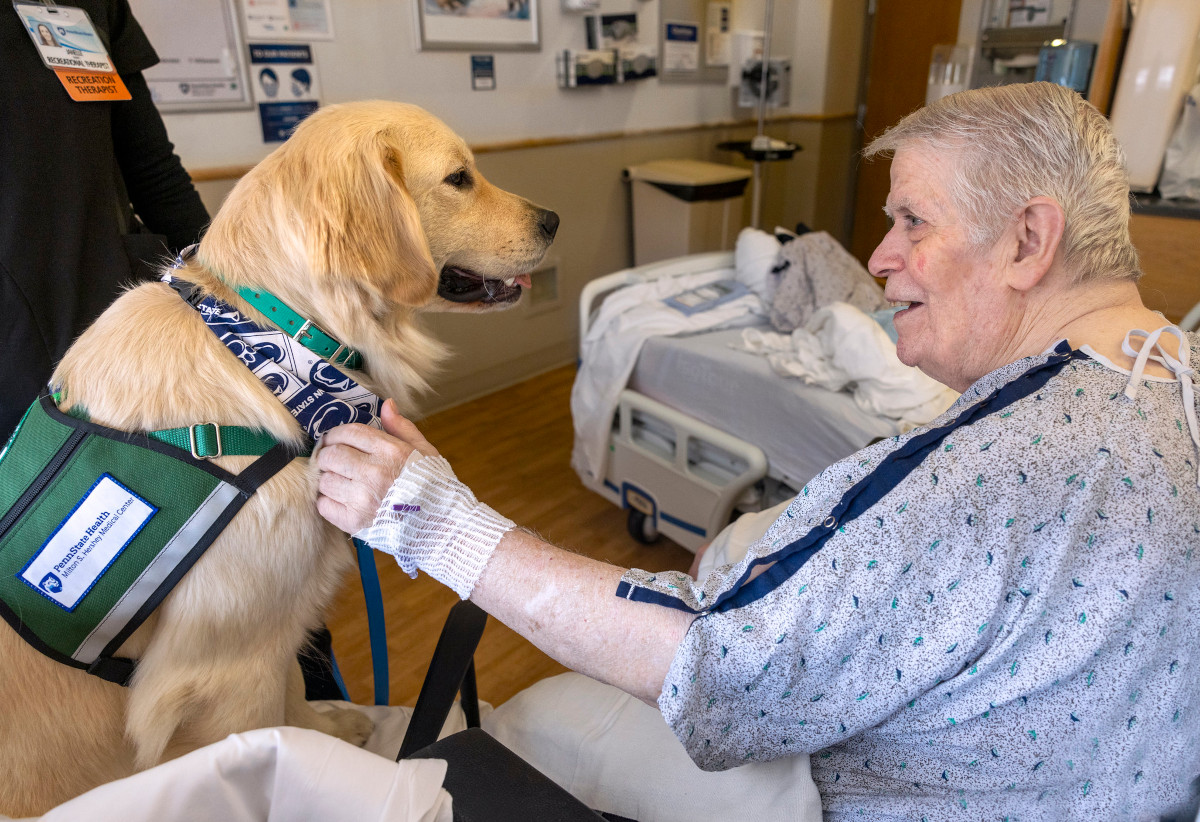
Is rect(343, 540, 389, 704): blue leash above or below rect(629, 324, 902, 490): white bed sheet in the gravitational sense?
above

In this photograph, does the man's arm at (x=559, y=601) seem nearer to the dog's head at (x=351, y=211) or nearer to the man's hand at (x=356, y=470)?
the man's hand at (x=356, y=470)

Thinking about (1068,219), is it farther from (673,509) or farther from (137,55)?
(673,509)

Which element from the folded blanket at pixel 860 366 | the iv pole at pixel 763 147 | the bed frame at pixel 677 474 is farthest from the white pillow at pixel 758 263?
the iv pole at pixel 763 147

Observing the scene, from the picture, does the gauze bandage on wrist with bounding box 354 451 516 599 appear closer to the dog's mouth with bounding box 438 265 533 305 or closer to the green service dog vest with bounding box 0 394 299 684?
the green service dog vest with bounding box 0 394 299 684

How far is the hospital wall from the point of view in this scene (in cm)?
278

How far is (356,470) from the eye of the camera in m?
0.85

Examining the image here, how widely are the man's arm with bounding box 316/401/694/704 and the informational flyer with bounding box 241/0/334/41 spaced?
2321mm

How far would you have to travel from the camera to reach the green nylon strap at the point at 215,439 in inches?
32.0

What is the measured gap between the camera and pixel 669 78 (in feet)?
13.3

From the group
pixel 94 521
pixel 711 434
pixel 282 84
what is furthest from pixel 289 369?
pixel 282 84

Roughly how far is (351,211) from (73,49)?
2.16 ft

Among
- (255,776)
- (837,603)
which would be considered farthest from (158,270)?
(837,603)

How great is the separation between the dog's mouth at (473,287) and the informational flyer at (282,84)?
1807mm

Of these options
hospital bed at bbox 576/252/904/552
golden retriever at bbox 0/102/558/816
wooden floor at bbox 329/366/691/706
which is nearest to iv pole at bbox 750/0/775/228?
wooden floor at bbox 329/366/691/706
